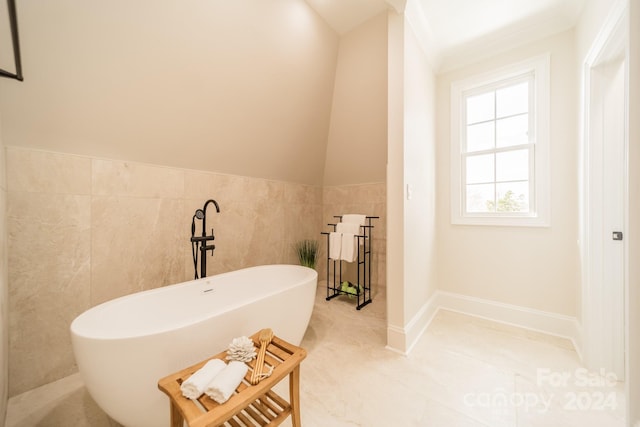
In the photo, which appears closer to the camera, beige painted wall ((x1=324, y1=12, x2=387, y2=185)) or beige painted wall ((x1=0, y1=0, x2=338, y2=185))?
beige painted wall ((x1=0, y1=0, x2=338, y2=185))

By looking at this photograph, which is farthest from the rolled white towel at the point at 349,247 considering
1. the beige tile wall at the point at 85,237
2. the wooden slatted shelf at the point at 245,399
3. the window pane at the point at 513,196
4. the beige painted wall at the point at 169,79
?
the wooden slatted shelf at the point at 245,399

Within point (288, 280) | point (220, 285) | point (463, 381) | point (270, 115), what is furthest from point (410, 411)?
point (270, 115)

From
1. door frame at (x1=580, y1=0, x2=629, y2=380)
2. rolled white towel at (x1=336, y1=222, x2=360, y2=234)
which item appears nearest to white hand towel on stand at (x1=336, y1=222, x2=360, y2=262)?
rolled white towel at (x1=336, y1=222, x2=360, y2=234)

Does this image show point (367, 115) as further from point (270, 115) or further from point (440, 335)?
point (440, 335)

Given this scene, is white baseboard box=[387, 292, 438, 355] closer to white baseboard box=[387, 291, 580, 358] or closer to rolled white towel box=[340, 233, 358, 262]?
white baseboard box=[387, 291, 580, 358]

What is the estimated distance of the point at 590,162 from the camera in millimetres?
1457

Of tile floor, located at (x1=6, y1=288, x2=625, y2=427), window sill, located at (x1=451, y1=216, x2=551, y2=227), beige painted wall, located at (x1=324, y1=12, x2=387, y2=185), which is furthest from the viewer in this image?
beige painted wall, located at (x1=324, y1=12, x2=387, y2=185)

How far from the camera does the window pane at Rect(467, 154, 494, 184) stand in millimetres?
2232

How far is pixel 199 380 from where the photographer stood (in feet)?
2.66

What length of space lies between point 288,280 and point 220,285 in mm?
591

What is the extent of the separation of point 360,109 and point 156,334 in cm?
255

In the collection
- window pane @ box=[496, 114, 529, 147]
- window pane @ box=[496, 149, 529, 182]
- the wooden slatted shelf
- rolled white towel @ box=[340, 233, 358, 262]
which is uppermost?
window pane @ box=[496, 114, 529, 147]

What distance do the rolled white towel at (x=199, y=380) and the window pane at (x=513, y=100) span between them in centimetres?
291

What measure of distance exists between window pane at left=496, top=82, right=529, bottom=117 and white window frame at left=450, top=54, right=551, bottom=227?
0.22ft
